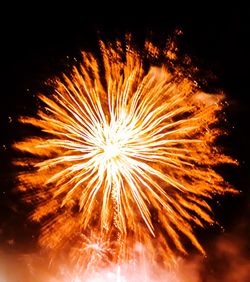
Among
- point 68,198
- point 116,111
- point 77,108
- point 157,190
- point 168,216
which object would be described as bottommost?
point 168,216

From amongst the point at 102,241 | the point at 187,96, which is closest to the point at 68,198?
the point at 102,241

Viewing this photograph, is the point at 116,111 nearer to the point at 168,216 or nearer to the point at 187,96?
the point at 187,96

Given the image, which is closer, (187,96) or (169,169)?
(187,96)

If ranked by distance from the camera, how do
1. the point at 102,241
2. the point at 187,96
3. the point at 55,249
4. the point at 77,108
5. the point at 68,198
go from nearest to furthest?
1. the point at 187,96
2. the point at 77,108
3. the point at 68,198
4. the point at 102,241
5. the point at 55,249

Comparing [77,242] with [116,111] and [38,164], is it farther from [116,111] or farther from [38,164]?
[116,111]

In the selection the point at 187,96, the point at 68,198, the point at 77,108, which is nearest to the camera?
the point at 187,96

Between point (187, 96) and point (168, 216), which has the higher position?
point (187, 96)

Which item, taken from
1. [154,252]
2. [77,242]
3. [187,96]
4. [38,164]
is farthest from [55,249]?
[187,96]

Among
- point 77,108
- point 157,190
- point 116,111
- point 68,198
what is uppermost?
point 77,108

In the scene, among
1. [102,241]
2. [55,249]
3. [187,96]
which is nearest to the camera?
[187,96]
